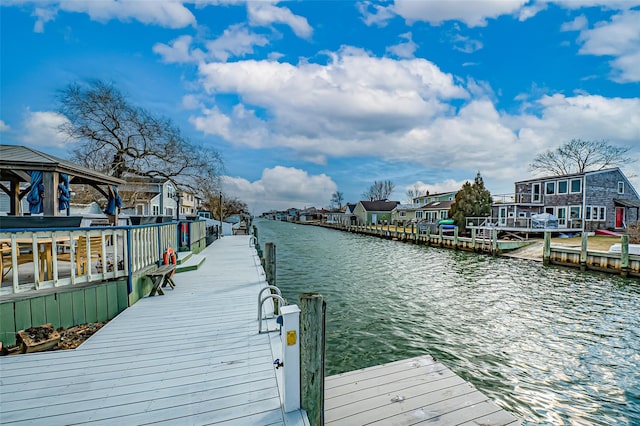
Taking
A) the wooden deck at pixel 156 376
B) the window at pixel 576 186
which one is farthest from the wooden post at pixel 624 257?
the wooden deck at pixel 156 376

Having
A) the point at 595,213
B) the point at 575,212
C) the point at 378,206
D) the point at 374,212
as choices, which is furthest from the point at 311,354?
the point at 378,206

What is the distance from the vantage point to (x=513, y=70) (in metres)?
17.8

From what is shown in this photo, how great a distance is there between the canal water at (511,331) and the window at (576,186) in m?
15.1

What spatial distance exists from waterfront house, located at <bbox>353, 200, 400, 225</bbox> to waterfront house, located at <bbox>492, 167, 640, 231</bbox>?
99.7 feet

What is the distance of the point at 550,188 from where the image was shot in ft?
88.1

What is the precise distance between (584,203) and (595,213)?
1630 millimetres

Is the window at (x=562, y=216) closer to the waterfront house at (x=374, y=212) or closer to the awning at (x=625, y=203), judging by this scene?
the awning at (x=625, y=203)

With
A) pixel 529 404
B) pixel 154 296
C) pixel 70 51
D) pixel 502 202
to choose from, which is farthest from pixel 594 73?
pixel 70 51

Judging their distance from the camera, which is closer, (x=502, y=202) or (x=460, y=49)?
(x=460, y=49)

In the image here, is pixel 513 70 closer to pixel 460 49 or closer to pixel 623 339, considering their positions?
pixel 460 49

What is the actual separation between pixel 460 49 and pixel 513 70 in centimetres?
422

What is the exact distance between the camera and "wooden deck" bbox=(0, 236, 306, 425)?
2502 millimetres

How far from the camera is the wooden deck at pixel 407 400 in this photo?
299 centimetres

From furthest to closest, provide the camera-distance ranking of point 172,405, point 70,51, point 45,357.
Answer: point 70,51 → point 45,357 → point 172,405
